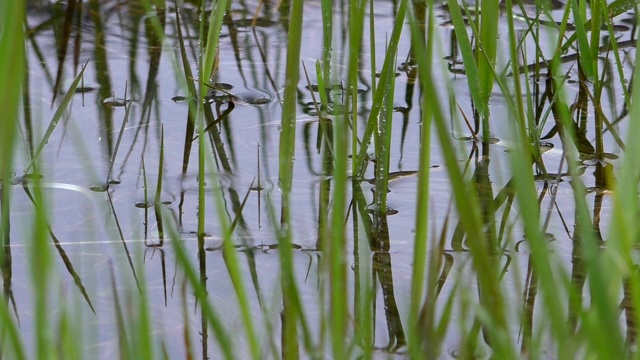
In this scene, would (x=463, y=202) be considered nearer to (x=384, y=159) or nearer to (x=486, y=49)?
(x=384, y=159)

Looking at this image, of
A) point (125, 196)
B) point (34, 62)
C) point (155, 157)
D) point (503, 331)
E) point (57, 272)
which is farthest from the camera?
point (34, 62)

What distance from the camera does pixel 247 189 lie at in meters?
1.68

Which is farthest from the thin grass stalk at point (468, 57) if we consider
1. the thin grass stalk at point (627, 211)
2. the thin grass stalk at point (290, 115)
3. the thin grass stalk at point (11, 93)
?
the thin grass stalk at point (11, 93)

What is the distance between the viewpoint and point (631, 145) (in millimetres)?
943

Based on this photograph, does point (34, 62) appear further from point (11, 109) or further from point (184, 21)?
point (11, 109)

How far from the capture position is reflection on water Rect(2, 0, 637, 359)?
4.14 feet

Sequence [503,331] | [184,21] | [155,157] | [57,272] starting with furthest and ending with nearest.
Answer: [184,21] < [155,157] < [57,272] < [503,331]

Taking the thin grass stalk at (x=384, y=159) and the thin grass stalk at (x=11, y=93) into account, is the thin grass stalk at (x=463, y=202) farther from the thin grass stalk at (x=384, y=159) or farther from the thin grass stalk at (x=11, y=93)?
the thin grass stalk at (x=384, y=159)

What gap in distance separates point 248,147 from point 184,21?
0.84 m

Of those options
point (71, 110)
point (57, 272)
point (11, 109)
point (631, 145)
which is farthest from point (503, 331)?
point (71, 110)

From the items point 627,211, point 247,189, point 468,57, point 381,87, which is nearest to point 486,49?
point 468,57

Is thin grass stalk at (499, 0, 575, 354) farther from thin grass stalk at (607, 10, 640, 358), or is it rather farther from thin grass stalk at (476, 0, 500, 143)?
thin grass stalk at (476, 0, 500, 143)

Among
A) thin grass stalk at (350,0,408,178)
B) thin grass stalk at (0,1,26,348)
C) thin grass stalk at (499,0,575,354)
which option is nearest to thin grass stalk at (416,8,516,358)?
thin grass stalk at (499,0,575,354)

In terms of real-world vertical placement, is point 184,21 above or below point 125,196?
above
